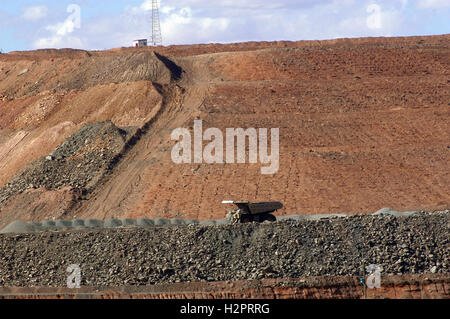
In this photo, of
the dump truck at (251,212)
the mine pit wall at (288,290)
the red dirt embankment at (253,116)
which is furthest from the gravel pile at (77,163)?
the mine pit wall at (288,290)

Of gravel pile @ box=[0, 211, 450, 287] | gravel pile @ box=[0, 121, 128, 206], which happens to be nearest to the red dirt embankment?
gravel pile @ box=[0, 121, 128, 206]

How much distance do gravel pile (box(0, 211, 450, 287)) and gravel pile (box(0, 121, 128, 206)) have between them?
14.9m

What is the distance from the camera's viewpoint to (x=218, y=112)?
45000mm

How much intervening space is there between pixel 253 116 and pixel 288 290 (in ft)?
78.6

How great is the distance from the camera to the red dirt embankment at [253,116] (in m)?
37.7

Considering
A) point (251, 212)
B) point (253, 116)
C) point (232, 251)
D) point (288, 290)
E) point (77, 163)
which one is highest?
point (253, 116)

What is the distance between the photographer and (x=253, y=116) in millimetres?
44719

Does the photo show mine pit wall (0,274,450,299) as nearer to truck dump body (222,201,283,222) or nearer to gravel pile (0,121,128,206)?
truck dump body (222,201,283,222)

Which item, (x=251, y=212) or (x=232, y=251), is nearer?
(x=232, y=251)

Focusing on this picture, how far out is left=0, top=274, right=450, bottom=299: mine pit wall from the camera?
842 inches

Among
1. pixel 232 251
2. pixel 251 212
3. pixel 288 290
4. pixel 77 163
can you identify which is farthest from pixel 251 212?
pixel 77 163

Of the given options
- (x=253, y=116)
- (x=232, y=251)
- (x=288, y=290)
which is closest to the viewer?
(x=288, y=290)

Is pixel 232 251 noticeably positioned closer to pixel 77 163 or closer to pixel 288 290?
pixel 288 290

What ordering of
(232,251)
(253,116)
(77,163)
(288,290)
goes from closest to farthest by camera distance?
(288,290)
(232,251)
(77,163)
(253,116)
